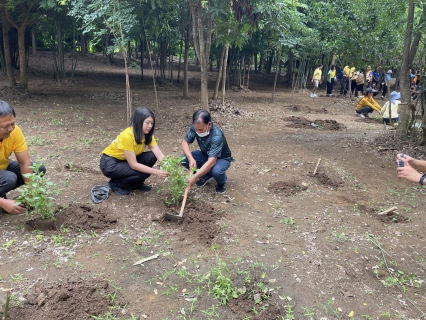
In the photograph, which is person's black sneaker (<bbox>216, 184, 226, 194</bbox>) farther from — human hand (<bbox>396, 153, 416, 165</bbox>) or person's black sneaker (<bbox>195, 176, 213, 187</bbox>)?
human hand (<bbox>396, 153, 416, 165</bbox>)

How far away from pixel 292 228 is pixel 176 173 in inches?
51.7

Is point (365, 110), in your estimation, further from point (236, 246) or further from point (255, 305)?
point (255, 305)

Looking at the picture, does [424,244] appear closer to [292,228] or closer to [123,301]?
[292,228]

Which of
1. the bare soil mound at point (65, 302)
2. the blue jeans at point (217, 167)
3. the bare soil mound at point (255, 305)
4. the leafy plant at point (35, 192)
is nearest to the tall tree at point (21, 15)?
the blue jeans at point (217, 167)

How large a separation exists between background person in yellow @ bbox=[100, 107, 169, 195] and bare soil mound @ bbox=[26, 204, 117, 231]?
1.56 feet

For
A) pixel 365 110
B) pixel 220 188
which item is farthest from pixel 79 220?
pixel 365 110

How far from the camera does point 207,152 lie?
4.39 meters

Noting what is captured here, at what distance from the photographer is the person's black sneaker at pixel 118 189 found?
4.00 meters

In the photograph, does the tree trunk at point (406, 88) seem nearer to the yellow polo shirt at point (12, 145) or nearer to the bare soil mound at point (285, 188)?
the bare soil mound at point (285, 188)

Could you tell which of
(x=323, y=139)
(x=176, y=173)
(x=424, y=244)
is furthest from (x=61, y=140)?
(x=424, y=244)

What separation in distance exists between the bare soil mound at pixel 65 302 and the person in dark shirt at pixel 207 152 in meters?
1.58

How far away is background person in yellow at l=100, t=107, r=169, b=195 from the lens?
3.66m

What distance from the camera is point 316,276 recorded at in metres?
2.82

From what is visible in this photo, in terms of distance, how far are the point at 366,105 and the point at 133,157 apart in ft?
29.7
